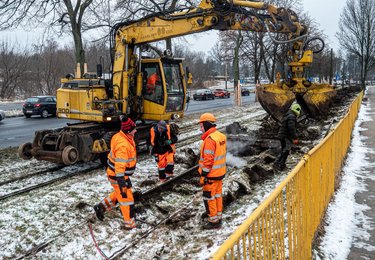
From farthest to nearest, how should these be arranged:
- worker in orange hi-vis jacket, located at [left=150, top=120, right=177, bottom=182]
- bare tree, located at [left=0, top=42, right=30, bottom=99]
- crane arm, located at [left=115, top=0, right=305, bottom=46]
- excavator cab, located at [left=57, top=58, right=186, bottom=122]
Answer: bare tree, located at [left=0, top=42, right=30, bottom=99] → excavator cab, located at [left=57, top=58, right=186, bottom=122] → crane arm, located at [left=115, top=0, right=305, bottom=46] → worker in orange hi-vis jacket, located at [left=150, top=120, right=177, bottom=182]

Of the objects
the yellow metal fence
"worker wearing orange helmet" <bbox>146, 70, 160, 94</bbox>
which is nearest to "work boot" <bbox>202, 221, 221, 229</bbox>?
the yellow metal fence

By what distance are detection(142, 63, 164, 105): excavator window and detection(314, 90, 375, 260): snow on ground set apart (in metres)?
5.56

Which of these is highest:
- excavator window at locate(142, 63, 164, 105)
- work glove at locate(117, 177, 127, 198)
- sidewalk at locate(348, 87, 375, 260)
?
excavator window at locate(142, 63, 164, 105)

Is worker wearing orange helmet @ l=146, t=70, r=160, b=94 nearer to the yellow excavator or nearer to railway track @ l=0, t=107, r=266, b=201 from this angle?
the yellow excavator

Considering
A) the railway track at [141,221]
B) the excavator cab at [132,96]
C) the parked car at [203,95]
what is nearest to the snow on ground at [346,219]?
the railway track at [141,221]

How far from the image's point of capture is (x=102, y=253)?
5199 millimetres

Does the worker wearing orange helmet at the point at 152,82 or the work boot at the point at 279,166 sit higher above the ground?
the worker wearing orange helmet at the point at 152,82

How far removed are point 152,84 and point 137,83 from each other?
0.45 metres

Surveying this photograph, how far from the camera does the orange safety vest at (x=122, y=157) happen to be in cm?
579

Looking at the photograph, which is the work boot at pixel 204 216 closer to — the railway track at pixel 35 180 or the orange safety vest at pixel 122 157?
the orange safety vest at pixel 122 157

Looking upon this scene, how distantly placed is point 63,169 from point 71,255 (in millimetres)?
5204

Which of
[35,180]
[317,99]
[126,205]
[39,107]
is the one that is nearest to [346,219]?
[126,205]

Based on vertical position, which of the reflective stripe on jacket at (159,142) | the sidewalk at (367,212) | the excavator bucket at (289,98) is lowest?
the sidewalk at (367,212)

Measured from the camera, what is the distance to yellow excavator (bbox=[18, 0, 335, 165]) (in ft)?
31.0
